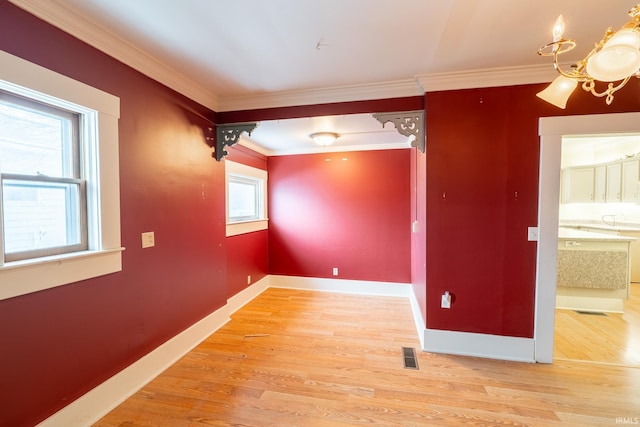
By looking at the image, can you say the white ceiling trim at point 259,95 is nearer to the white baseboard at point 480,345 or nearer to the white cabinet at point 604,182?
the white baseboard at point 480,345

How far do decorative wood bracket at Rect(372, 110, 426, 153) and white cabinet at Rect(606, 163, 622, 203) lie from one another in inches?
179

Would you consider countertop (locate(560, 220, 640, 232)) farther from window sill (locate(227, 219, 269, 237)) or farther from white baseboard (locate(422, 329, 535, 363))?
window sill (locate(227, 219, 269, 237))

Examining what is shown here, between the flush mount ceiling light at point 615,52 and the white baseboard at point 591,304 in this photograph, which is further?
the white baseboard at point 591,304

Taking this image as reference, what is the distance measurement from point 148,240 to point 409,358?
242 centimetres

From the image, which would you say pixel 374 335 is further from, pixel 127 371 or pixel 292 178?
pixel 292 178

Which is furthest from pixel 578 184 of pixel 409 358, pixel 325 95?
pixel 325 95

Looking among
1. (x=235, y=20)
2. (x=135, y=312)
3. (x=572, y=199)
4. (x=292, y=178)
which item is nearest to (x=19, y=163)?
(x=135, y=312)

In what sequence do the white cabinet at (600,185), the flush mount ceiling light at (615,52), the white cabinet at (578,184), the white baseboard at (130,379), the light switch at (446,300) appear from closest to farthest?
the flush mount ceiling light at (615,52) → the white baseboard at (130,379) → the light switch at (446,300) → the white cabinet at (600,185) → the white cabinet at (578,184)

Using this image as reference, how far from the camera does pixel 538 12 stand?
154cm

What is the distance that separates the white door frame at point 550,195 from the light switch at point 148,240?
125 inches

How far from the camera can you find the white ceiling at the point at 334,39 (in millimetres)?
1514

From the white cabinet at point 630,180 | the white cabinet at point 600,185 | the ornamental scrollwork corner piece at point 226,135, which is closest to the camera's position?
the ornamental scrollwork corner piece at point 226,135

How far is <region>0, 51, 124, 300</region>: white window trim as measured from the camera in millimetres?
1351

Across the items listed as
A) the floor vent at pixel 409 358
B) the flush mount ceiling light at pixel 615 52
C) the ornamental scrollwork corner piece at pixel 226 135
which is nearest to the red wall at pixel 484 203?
the floor vent at pixel 409 358
